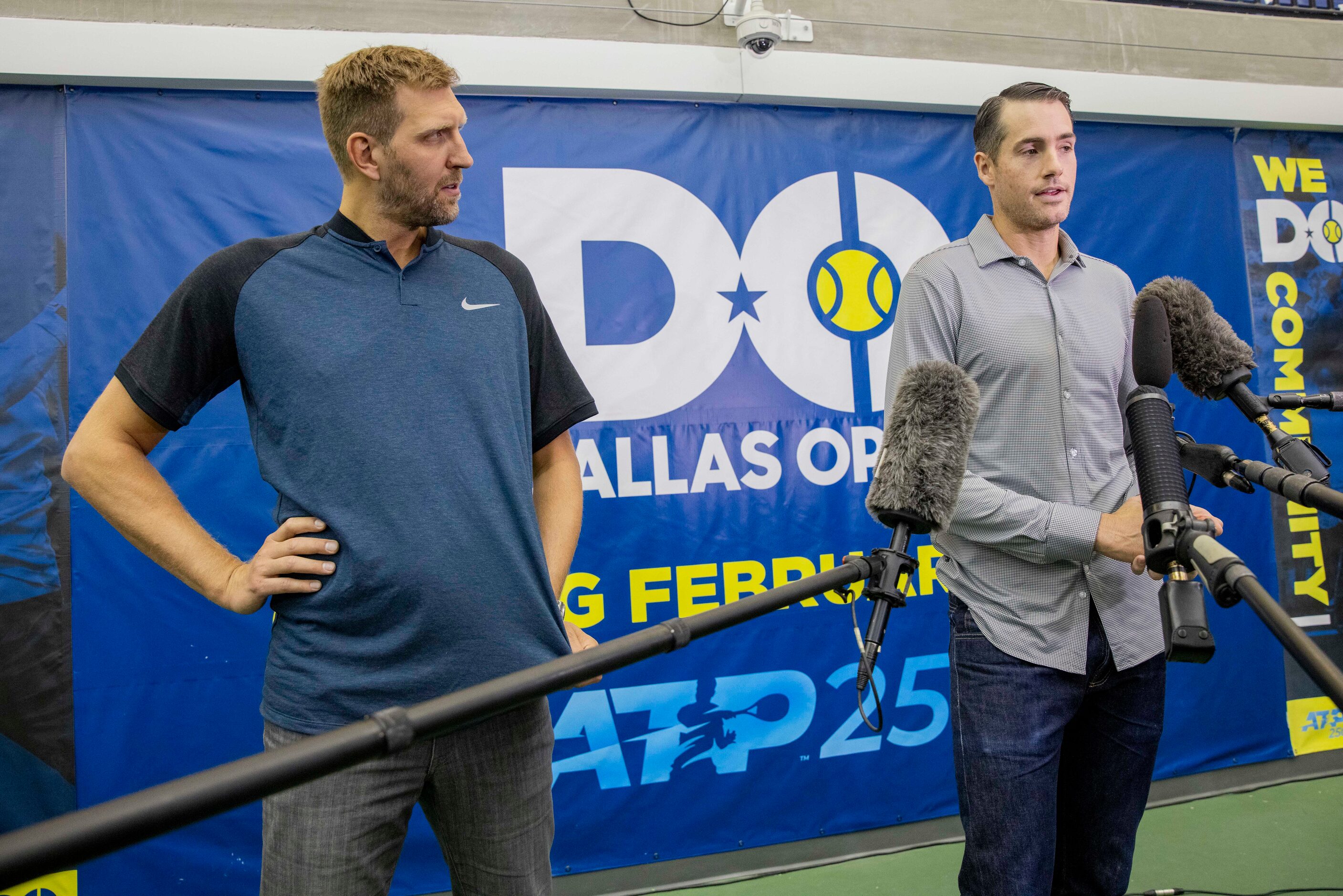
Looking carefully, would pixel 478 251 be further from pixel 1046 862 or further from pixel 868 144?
pixel 868 144

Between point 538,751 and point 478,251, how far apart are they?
756 mm

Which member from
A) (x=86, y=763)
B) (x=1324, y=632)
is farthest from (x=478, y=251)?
(x=1324, y=632)

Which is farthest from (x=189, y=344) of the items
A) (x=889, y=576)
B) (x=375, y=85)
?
(x=889, y=576)

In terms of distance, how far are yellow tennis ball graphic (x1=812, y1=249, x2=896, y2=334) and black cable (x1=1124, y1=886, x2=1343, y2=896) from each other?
71.2 inches

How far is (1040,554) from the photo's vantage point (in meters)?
1.46

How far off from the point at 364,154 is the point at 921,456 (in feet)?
2.89

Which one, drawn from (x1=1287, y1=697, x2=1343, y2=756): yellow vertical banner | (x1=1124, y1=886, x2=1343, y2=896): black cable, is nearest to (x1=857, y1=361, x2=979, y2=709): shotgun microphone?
(x1=1124, y1=886, x2=1343, y2=896): black cable

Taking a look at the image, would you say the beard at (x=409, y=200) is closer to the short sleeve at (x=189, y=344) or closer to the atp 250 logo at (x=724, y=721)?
the short sleeve at (x=189, y=344)

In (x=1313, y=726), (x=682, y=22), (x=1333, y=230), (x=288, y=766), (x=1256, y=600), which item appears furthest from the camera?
(x=1333, y=230)

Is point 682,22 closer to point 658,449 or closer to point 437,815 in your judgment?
point 658,449

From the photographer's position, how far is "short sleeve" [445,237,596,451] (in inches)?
57.1

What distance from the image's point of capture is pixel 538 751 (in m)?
1.32

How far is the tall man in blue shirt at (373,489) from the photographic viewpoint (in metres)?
1.20

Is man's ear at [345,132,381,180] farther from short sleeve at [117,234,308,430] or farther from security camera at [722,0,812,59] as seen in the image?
security camera at [722,0,812,59]
